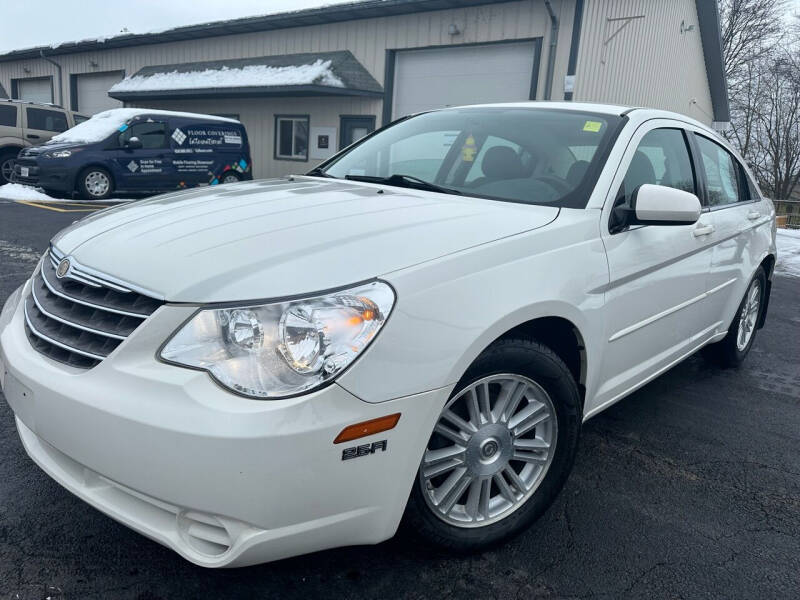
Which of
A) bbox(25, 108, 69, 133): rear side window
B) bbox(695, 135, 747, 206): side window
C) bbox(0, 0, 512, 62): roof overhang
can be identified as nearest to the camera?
bbox(695, 135, 747, 206): side window

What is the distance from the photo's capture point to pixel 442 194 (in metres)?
2.66

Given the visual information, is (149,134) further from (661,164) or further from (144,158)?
(661,164)

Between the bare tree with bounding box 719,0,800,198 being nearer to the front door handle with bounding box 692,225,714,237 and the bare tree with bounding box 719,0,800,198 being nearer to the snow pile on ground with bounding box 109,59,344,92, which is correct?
the snow pile on ground with bounding box 109,59,344,92

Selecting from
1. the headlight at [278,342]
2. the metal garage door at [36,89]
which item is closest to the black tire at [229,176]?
the headlight at [278,342]

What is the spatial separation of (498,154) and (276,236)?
4.48ft

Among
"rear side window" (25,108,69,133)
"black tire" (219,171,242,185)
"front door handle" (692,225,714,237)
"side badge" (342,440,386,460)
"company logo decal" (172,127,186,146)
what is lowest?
"black tire" (219,171,242,185)

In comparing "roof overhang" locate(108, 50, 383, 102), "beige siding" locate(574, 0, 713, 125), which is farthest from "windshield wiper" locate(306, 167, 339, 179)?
"roof overhang" locate(108, 50, 383, 102)

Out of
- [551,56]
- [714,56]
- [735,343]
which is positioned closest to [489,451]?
[735,343]

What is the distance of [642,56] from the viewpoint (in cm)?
1387

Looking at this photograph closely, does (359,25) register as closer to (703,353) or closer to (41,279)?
(703,353)

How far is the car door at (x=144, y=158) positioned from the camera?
497 inches

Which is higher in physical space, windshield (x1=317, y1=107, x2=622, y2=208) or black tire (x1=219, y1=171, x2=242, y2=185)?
windshield (x1=317, y1=107, x2=622, y2=208)

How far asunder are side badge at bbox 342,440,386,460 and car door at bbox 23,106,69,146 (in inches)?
620

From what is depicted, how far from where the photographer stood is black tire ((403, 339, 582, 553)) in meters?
1.95
